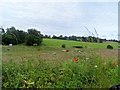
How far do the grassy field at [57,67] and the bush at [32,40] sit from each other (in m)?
0.07

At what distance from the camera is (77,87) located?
332 centimetres

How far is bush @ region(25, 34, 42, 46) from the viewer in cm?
396

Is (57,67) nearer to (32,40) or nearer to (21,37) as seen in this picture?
(32,40)

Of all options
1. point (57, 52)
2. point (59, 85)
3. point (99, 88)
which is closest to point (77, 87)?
point (59, 85)

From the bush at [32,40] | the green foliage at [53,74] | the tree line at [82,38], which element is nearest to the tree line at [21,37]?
the bush at [32,40]

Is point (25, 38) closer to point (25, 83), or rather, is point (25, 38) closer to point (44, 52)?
point (44, 52)

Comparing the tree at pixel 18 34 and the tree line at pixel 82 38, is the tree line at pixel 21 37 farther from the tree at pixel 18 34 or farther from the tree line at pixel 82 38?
the tree line at pixel 82 38

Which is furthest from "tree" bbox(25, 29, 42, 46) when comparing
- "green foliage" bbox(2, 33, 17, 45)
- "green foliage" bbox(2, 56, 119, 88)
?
"green foliage" bbox(2, 56, 119, 88)

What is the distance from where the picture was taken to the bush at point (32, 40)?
3.96m

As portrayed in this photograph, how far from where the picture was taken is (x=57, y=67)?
3.66 m

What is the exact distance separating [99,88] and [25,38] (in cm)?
146

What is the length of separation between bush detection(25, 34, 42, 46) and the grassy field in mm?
67

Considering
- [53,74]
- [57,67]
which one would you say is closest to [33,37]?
[57,67]

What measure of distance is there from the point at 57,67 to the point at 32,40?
574mm
